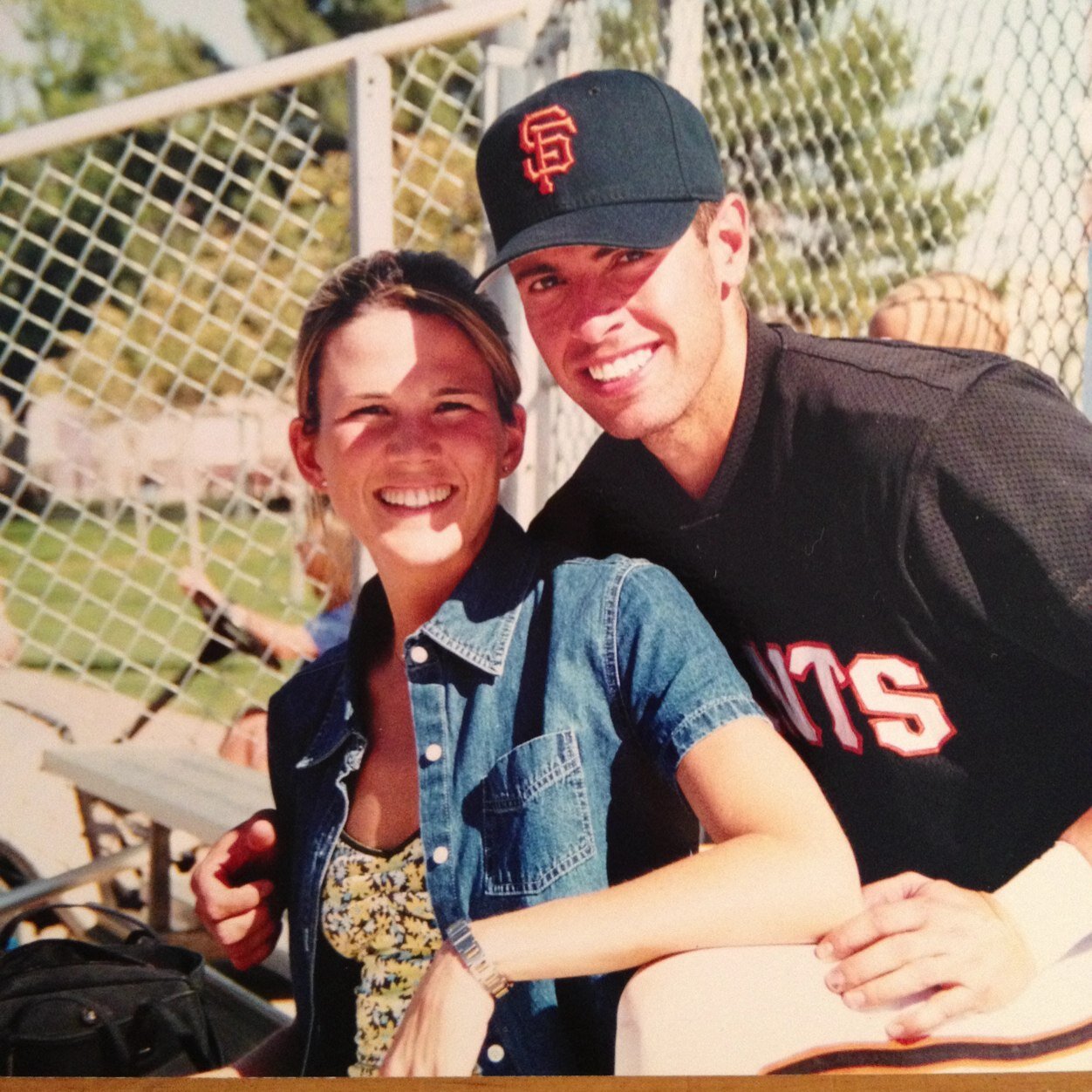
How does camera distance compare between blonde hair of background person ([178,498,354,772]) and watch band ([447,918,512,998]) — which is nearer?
watch band ([447,918,512,998])

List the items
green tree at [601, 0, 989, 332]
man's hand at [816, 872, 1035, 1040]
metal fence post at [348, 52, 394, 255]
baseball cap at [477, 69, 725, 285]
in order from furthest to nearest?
metal fence post at [348, 52, 394, 255], green tree at [601, 0, 989, 332], baseball cap at [477, 69, 725, 285], man's hand at [816, 872, 1035, 1040]

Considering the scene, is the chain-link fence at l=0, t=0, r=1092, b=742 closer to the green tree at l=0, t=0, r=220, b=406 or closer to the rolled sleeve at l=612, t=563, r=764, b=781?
→ the green tree at l=0, t=0, r=220, b=406

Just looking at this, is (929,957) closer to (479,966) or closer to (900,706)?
(900,706)

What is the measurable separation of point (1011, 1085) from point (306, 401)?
3.45 feet

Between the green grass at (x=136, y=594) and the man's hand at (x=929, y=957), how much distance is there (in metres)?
1.03

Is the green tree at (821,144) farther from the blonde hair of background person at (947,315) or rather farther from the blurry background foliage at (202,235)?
the blurry background foliage at (202,235)

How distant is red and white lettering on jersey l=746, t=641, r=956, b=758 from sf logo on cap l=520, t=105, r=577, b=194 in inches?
23.3

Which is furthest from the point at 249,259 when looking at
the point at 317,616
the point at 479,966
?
the point at 479,966

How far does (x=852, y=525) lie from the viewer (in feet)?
4.63

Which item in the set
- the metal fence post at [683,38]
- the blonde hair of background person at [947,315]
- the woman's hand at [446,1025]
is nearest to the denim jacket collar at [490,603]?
the woman's hand at [446,1025]

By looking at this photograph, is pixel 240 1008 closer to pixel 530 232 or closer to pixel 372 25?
pixel 530 232

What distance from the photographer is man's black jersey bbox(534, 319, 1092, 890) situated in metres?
1.29

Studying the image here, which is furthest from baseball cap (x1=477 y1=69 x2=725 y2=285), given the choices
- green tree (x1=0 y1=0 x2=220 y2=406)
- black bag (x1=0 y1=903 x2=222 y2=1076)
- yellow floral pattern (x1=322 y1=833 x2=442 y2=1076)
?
black bag (x1=0 y1=903 x2=222 y2=1076)

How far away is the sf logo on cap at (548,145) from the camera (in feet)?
4.83
